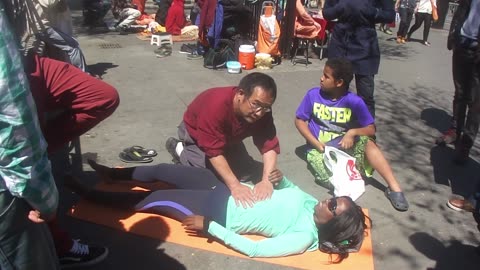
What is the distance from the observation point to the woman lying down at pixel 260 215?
9.44ft

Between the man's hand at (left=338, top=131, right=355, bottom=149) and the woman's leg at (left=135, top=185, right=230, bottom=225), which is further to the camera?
the man's hand at (left=338, top=131, right=355, bottom=149)

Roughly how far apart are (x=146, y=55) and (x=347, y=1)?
4.50 metres

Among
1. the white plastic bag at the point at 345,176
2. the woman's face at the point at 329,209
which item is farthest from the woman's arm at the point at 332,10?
the woman's face at the point at 329,209

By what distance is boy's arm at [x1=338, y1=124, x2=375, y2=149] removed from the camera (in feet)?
12.6

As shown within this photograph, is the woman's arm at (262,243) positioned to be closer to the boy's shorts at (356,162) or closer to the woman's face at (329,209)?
the woman's face at (329,209)

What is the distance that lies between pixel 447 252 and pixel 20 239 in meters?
2.72

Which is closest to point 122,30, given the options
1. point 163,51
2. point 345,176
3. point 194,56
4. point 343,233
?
point 163,51

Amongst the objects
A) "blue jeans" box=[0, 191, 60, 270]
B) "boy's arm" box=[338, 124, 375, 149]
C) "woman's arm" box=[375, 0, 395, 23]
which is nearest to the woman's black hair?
"boy's arm" box=[338, 124, 375, 149]

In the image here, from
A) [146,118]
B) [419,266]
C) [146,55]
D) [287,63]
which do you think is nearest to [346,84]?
[419,266]

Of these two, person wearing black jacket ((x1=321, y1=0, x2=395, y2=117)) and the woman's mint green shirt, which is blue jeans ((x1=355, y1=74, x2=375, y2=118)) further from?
the woman's mint green shirt

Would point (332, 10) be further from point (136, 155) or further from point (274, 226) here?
point (274, 226)

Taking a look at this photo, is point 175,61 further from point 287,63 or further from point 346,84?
point 346,84

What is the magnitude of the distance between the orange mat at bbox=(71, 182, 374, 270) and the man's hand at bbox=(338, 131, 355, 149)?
2.66ft

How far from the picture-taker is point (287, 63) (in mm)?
8125
